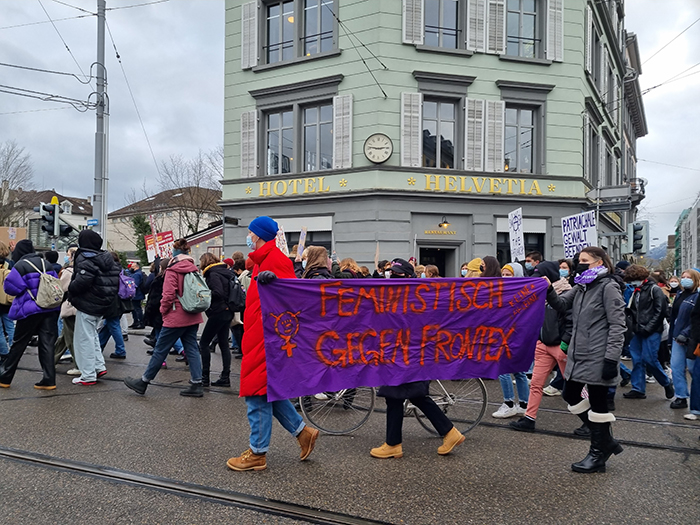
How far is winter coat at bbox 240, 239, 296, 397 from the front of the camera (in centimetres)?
466

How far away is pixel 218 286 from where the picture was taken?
26.6 ft

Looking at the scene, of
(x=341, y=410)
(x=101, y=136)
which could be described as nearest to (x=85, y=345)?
(x=341, y=410)

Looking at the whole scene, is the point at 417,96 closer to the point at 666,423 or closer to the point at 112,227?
the point at 666,423

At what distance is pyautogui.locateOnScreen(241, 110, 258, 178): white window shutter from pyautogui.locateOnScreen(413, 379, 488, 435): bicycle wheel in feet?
53.4

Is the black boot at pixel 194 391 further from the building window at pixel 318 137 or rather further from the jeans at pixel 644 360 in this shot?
the building window at pixel 318 137

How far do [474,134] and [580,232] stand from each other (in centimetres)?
974

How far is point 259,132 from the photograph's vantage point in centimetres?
2083

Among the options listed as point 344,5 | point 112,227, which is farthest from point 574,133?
point 112,227

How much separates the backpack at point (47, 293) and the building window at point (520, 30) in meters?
17.1

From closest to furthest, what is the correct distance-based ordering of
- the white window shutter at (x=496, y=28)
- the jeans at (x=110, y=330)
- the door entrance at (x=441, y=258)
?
the jeans at (x=110, y=330) → the white window shutter at (x=496, y=28) → the door entrance at (x=441, y=258)

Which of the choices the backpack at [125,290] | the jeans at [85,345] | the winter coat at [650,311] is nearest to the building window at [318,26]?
the backpack at [125,290]

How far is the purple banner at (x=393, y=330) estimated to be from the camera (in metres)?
4.88

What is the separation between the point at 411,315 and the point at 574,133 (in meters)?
17.0

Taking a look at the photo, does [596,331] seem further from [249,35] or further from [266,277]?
[249,35]
